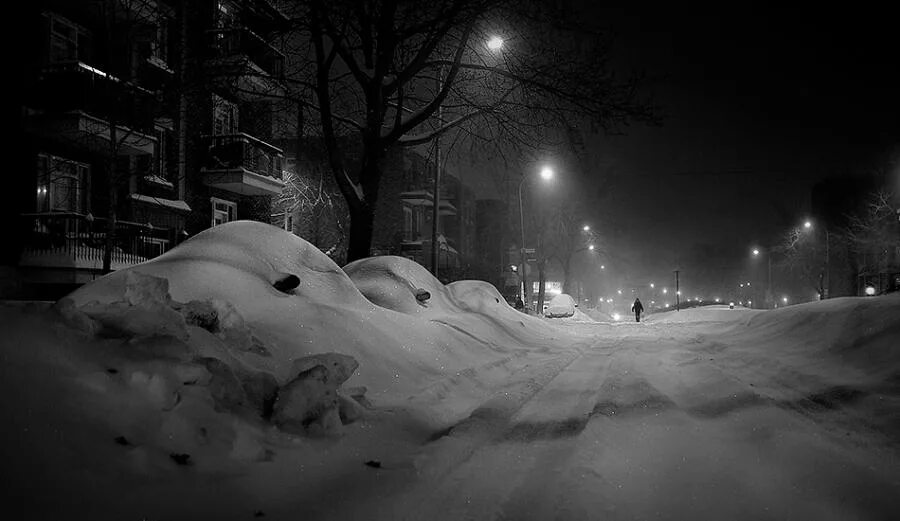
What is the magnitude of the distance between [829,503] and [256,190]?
24077 mm

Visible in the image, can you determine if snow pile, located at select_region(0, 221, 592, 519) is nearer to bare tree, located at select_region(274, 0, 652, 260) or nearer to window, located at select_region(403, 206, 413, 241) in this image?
bare tree, located at select_region(274, 0, 652, 260)

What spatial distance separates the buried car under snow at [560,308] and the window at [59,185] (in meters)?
26.2

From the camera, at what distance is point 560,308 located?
35812 millimetres

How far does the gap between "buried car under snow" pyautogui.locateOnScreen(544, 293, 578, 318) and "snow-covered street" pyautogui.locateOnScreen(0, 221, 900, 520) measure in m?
28.3

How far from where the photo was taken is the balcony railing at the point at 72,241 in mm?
15188

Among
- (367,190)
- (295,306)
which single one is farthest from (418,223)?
(295,306)

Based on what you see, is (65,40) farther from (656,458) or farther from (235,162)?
(656,458)

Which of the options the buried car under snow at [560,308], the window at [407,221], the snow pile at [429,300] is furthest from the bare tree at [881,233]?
the snow pile at [429,300]

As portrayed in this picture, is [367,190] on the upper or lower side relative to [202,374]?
upper

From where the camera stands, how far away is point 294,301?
6805 millimetres

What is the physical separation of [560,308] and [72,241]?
27379 millimetres

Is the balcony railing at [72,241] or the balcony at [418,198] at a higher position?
the balcony at [418,198]

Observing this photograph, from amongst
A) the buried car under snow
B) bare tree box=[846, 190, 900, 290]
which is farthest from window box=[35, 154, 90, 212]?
bare tree box=[846, 190, 900, 290]

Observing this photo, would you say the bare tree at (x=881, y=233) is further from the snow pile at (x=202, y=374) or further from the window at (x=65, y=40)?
the window at (x=65, y=40)
